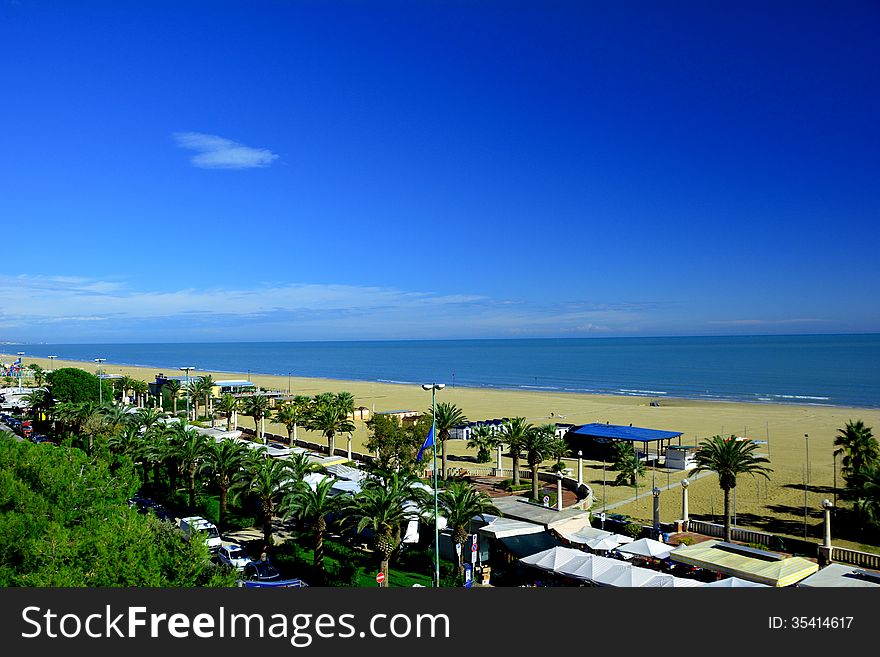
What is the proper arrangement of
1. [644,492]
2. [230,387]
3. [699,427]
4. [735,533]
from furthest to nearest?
[230,387] < [699,427] < [644,492] < [735,533]

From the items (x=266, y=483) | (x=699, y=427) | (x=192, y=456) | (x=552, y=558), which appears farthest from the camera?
(x=699, y=427)

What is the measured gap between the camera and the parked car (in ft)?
78.5

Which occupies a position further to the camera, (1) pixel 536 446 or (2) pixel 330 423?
(2) pixel 330 423

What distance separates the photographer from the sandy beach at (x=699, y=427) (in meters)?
33.1

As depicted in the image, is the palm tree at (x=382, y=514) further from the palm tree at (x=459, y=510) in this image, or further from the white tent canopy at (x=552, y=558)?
the white tent canopy at (x=552, y=558)

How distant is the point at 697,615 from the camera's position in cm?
993

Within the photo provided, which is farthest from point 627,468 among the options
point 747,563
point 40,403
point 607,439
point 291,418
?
point 40,403

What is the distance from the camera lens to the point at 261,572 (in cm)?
2308

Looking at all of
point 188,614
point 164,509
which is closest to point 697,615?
point 188,614

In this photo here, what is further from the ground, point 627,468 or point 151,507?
point 627,468

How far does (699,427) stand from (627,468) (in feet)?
91.1

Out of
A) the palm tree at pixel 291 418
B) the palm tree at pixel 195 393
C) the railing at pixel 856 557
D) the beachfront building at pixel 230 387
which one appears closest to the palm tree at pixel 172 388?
the palm tree at pixel 195 393

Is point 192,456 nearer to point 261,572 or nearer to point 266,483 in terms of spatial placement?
point 266,483

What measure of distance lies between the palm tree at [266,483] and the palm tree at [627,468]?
66.6ft
